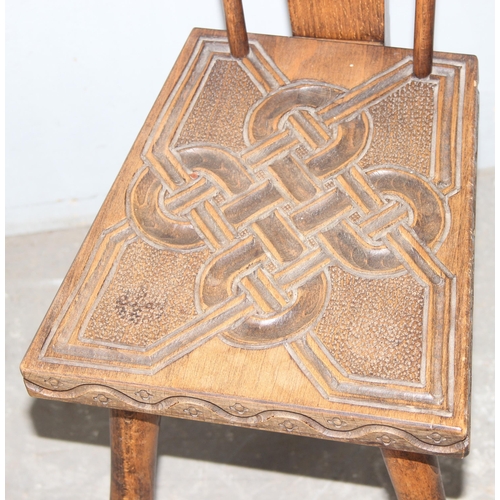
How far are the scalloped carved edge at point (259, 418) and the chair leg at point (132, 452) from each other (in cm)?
16

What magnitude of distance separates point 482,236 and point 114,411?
79 cm

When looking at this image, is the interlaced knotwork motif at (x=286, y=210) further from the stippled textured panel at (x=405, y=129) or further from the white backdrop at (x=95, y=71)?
the white backdrop at (x=95, y=71)

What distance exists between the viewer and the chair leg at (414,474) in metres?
1.01

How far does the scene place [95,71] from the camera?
4.70 ft

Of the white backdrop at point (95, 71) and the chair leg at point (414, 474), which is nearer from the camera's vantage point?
the chair leg at point (414, 474)

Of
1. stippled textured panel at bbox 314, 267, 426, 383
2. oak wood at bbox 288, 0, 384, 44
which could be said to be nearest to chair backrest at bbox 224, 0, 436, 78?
oak wood at bbox 288, 0, 384, 44

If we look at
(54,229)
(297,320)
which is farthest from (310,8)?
(54,229)

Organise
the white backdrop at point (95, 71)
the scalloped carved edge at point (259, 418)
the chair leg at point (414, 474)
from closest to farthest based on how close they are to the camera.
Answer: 1. the scalloped carved edge at point (259, 418)
2. the chair leg at point (414, 474)
3. the white backdrop at point (95, 71)

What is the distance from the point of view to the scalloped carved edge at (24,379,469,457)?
88 cm

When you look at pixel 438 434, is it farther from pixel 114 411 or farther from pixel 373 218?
pixel 114 411

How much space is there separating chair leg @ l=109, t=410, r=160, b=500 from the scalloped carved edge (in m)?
0.16

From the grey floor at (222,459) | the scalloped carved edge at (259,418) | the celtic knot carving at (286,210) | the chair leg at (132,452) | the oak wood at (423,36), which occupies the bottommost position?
the grey floor at (222,459)

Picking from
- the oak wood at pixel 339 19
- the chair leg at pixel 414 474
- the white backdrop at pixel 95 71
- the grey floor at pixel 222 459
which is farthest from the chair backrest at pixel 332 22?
the grey floor at pixel 222 459

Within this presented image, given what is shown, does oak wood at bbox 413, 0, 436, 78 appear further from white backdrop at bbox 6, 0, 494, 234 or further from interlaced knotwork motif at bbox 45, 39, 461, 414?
white backdrop at bbox 6, 0, 494, 234
